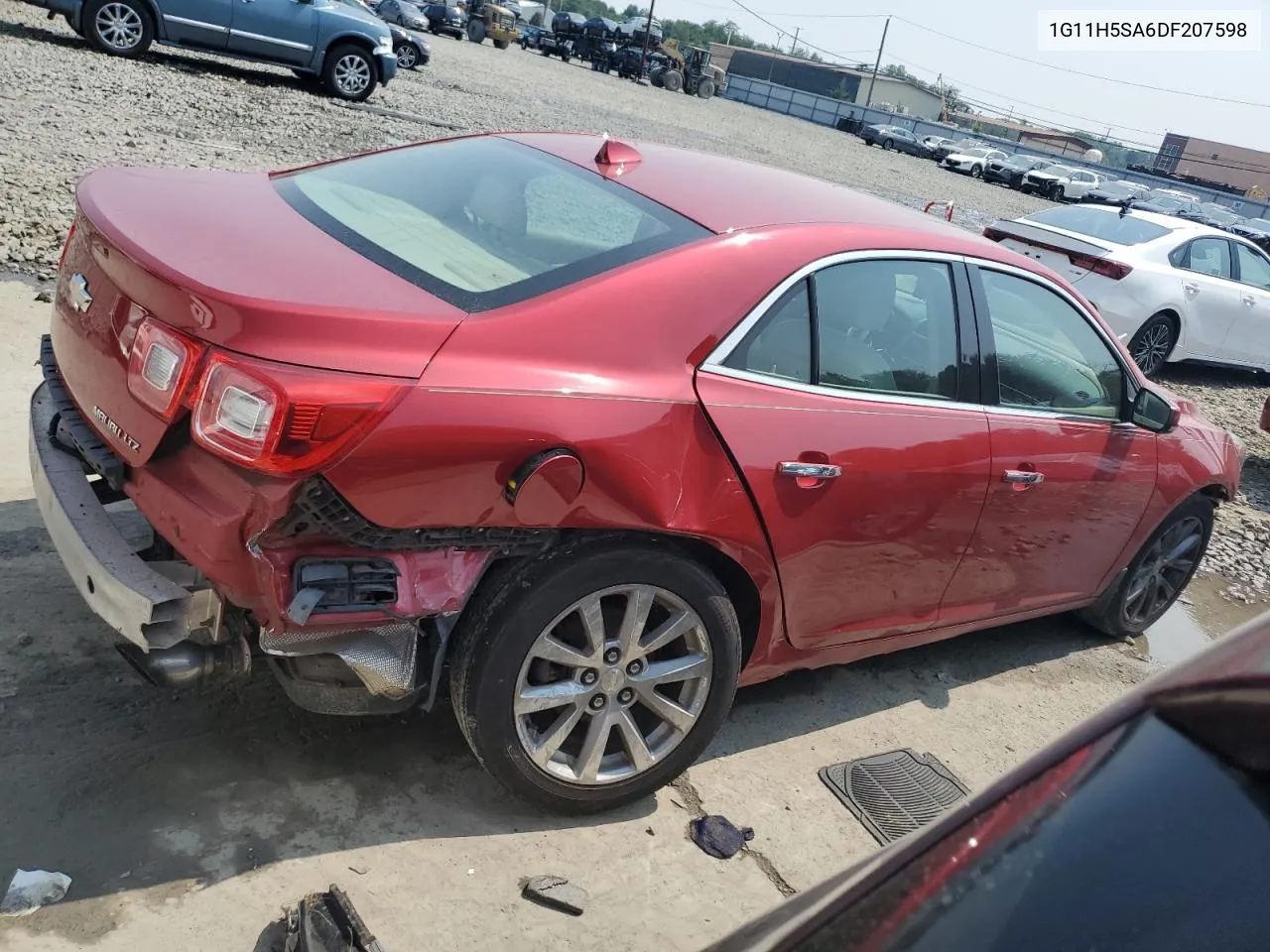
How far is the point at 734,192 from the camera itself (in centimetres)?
327

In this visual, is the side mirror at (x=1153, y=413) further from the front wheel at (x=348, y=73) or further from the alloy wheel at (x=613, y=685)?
the front wheel at (x=348, y=73)

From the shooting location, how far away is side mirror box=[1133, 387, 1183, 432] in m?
4.01

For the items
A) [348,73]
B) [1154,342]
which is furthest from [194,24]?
[1154,342]

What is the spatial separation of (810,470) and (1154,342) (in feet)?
26.7

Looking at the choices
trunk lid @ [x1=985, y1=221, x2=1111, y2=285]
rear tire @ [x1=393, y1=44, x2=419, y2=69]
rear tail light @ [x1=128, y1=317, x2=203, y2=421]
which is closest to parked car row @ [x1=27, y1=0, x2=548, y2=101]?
rear tire @ [x1=393, y1=44, x2=419, y2=69]

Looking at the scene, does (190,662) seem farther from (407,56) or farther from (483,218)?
(407,56)

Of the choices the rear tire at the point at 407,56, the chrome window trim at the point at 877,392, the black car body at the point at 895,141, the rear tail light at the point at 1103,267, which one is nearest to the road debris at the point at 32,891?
the chrome window trim at the point at 877,392

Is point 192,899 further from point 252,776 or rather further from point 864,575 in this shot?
point 864,575

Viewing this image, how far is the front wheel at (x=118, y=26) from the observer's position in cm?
1286

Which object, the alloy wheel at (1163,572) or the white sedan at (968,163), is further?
the white sedan at (968,163)

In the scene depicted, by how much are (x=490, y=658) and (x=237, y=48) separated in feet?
45.9

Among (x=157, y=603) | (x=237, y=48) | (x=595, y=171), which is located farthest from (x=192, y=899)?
(x=237, y=48)

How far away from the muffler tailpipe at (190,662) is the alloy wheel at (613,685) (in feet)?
2.25

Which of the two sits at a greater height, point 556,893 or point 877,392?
point 877,392
